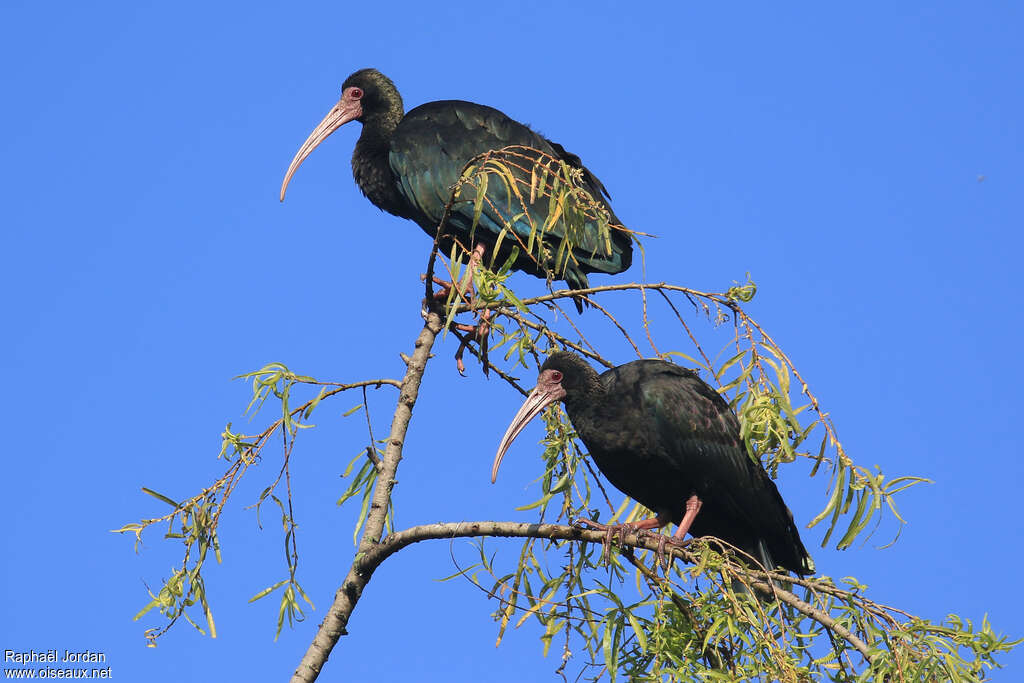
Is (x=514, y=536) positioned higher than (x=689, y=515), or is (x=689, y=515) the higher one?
(x=689, y=515)

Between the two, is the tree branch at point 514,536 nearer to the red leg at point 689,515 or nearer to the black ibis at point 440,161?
the red leg at point 689,515

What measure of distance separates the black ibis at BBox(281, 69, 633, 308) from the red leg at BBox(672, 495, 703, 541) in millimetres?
1918

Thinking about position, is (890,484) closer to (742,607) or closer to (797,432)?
(797,432)

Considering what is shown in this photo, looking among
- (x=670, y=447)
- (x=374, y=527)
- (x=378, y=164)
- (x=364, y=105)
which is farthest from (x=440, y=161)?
(x=374, y=527)

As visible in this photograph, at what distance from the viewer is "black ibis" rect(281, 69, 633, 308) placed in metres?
8.12

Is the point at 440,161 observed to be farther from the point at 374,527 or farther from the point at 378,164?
the point at 374,527

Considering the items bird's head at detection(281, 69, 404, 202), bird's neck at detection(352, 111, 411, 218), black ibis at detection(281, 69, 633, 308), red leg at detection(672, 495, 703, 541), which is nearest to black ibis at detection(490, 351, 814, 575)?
red leg at detection(672, 495, 703, 541)

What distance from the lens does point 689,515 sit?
20.5ft

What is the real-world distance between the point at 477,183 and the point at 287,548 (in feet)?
5.55

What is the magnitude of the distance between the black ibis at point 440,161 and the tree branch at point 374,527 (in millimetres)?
2374

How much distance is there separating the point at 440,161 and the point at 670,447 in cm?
318

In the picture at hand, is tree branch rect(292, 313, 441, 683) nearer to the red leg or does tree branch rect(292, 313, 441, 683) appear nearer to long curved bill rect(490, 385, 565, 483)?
long curved bill rect(490, 385, 565, 483)

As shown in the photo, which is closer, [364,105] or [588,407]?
[588,407]

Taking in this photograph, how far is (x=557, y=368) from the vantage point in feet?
21.2
